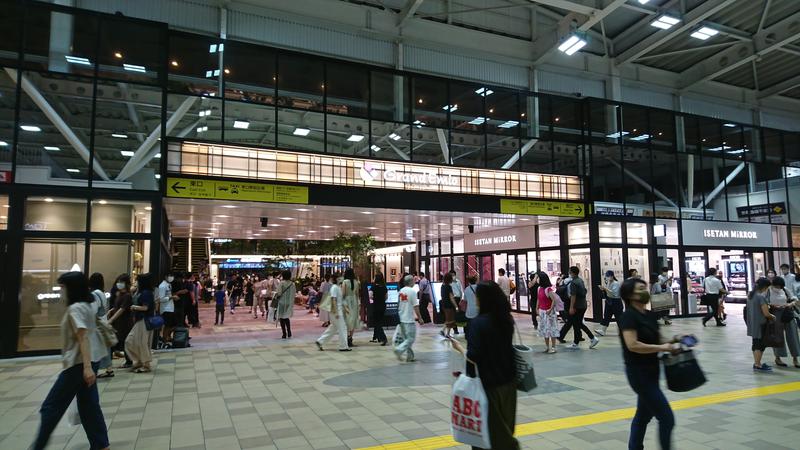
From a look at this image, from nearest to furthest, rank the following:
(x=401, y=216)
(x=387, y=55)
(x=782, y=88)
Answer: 1. (x=401, y=216)
2. (x=387, y=55)
3. (x=782, y=88)

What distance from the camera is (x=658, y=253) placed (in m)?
15.8

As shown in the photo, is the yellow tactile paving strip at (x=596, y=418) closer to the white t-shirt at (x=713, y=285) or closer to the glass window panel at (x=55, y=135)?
the white t-shirt at (x=713, y=285)

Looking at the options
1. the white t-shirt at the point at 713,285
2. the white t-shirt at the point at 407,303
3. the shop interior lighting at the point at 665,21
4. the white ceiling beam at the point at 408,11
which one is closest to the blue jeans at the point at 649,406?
the white t-shirt at the point at 407,303

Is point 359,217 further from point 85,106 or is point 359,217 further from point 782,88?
point 782,88

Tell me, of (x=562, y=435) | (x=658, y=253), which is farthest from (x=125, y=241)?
(x=658, y=253)

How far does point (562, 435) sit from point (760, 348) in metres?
4.57

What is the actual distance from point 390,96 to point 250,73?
3868mm

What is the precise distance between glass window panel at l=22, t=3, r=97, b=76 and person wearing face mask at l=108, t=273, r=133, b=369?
495 cm

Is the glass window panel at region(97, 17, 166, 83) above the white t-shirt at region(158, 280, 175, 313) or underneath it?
above

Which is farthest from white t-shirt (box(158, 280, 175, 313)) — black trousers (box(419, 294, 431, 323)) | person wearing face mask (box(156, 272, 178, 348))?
black trousers (box(419, 294, 431, 323))

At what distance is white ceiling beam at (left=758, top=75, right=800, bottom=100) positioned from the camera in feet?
66.0

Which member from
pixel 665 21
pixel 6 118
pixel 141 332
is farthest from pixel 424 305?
pixel 665 21

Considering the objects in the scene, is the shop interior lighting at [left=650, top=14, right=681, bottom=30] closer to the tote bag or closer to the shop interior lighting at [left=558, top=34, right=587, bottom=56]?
the shop interior lighting at [left=558, top=34, right=587, bottom=56]

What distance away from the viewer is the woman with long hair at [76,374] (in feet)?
12.2
